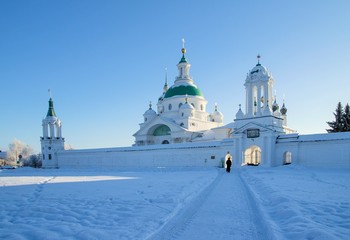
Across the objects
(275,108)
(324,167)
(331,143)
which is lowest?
(324,167)

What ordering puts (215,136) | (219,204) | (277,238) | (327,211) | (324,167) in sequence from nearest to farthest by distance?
1. (277,238)
2. (327,211)
3. (219,204)
4. (324,167)
5. (215,136)

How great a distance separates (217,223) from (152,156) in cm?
2705

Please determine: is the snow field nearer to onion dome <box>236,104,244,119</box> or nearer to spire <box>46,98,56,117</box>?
onion dome <box>236,104,244,119</box>

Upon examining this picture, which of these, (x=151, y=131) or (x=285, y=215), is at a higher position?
(x=151, y=131)

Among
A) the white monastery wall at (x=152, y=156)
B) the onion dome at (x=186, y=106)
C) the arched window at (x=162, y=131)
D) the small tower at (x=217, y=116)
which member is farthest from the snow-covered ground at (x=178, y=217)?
the small tower at (x=217, y=116)

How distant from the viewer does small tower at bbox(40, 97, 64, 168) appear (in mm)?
42938

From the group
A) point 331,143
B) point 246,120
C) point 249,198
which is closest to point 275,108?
point 246,120

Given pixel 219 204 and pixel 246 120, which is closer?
pixel 219 204

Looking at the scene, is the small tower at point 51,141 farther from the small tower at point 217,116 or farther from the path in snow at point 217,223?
the path in snow at point 217,223

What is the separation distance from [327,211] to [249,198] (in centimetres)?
218

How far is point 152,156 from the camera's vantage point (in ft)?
104

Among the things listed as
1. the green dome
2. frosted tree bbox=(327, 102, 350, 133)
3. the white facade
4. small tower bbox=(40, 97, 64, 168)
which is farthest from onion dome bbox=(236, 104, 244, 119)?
small tower bbox=(40, 97, 64, 168)

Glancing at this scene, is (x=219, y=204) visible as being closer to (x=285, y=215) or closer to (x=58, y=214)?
(x=285, y=215)

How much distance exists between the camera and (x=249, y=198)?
24.8 ft
